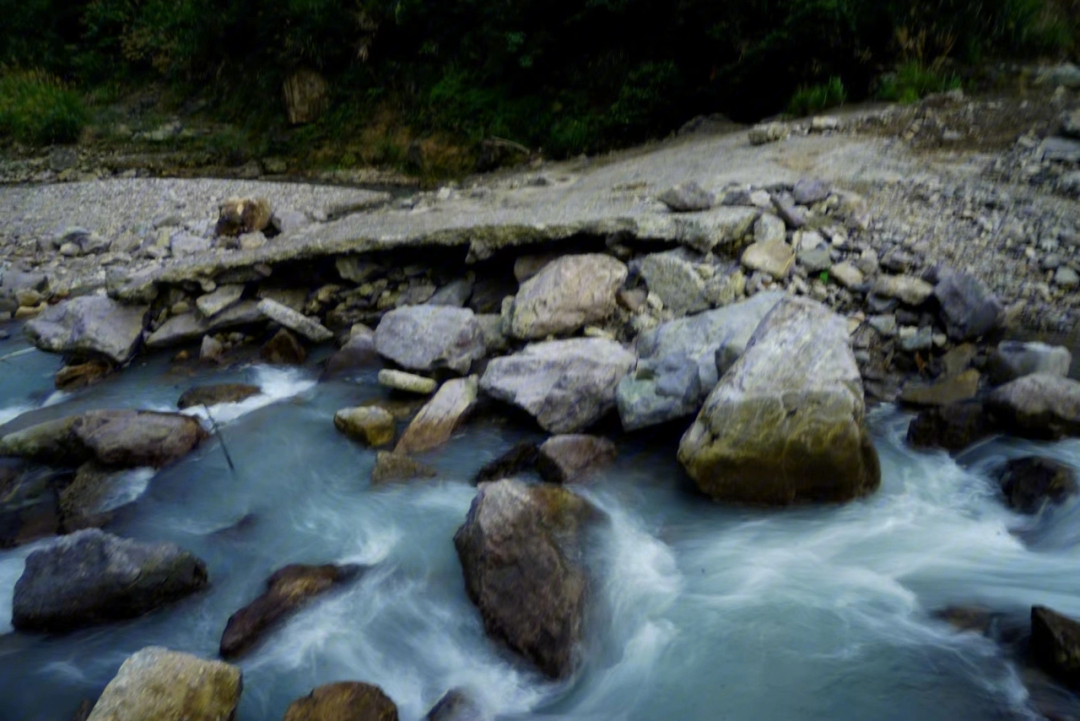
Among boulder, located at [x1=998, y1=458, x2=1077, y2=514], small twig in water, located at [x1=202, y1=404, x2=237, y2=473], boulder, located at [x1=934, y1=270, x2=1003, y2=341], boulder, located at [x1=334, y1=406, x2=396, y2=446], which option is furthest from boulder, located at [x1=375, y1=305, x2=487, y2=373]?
boulder, located at [x1=998, y1=458, x2=1077, y2=514]

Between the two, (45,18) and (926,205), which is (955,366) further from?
(45,18)

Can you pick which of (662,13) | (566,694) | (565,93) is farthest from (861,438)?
(565,93)

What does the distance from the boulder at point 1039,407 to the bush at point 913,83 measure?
17.3 feet

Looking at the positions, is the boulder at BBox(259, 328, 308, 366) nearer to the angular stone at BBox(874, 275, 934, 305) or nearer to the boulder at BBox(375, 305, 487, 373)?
the boulder at BBox(375, 305, 487, 373)

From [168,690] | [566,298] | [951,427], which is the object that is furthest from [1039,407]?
[168,690]

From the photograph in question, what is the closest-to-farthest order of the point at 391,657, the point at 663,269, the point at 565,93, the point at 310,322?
1. the point at 391,657
2. the point at 663,269
3. the point at 310,322
4. the point at 565,93

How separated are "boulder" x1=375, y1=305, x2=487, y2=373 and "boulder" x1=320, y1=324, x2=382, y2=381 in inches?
19.0

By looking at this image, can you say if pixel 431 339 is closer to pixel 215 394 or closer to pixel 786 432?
pixel 215 394

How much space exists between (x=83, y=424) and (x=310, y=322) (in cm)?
232

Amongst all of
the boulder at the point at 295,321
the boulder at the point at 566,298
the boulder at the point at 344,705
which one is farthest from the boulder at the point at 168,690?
the boulder at the point at 295,321

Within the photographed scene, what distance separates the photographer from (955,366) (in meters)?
5.48

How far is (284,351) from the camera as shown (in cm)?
758

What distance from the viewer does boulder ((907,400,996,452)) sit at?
16.0 ft

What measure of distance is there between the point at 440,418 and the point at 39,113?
16.8 m
